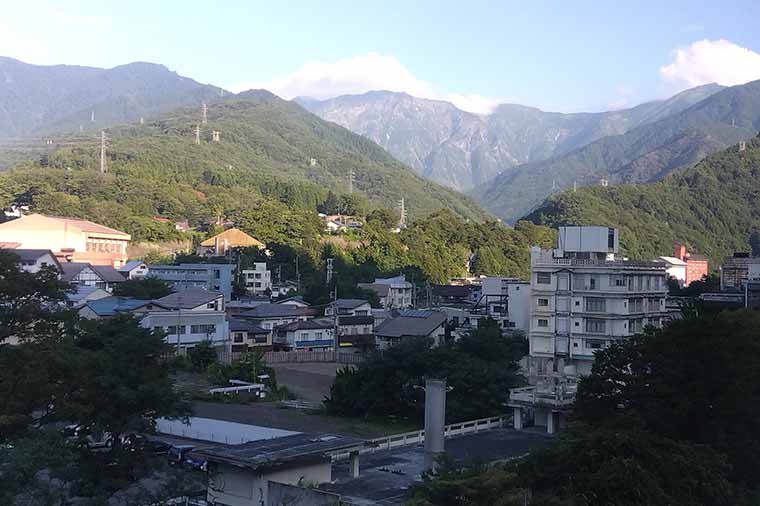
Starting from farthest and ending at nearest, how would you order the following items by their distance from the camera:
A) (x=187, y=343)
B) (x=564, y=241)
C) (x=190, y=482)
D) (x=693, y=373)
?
(x=187, y=343)
(x=564, y=241)
(x=693, y=373)
(x=190, y=482)

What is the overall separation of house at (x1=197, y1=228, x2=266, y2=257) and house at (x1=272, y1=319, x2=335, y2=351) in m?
14.3

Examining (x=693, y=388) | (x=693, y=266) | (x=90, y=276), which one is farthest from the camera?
(x=693, y=266)

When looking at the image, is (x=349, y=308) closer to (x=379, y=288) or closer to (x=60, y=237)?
(x=379, y=288)

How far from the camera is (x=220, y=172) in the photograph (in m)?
66.9

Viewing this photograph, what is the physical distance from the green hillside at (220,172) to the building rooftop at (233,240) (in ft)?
15.9

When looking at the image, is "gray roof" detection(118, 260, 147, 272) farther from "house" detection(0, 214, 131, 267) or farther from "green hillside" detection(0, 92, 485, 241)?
"green hillside" detection(0, 92, 485, 241)

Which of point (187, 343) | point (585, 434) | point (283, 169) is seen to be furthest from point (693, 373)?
point (283, 169)

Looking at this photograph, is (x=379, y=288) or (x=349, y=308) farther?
(x=379, y=288)

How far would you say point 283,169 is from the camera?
3551 inches

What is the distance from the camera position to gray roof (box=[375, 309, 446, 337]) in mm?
28547

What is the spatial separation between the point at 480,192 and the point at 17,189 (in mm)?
121003

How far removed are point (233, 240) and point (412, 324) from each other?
1898cm

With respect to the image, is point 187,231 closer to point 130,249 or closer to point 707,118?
point 130,249

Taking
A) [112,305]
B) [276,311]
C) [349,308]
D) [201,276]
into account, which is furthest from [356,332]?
[112,305]
